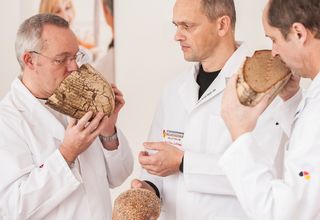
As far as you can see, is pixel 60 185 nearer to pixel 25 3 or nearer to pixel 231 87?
pixel 231 87

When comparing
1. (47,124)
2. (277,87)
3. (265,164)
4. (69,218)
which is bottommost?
(69,218)

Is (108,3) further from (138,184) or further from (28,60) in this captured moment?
(138,184)

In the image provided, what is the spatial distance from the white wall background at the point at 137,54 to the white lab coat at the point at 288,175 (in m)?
1.38

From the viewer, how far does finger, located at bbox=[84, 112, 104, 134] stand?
1.50m

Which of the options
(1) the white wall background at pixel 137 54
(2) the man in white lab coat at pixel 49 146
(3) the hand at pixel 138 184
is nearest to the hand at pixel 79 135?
(2) the man in white lab coat at pixel 49 146

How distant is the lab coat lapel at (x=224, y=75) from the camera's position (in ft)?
5.51

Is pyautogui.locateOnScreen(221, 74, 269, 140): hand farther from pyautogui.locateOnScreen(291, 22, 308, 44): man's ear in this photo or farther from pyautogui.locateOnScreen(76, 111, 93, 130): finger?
pyautogui.locateOnScreen(76, 111, 93, 130): finger

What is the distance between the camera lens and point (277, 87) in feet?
4.15

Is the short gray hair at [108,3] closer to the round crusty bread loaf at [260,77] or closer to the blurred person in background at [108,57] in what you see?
the blurred person in background at [108,57]

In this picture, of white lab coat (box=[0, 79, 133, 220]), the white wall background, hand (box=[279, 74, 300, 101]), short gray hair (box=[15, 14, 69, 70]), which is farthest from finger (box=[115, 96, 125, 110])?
the white wall background

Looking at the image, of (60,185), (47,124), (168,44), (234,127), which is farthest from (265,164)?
(168,44)

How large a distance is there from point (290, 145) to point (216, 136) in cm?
50

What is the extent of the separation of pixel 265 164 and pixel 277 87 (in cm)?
21

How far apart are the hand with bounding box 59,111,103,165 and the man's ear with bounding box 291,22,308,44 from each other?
24.5 inches
